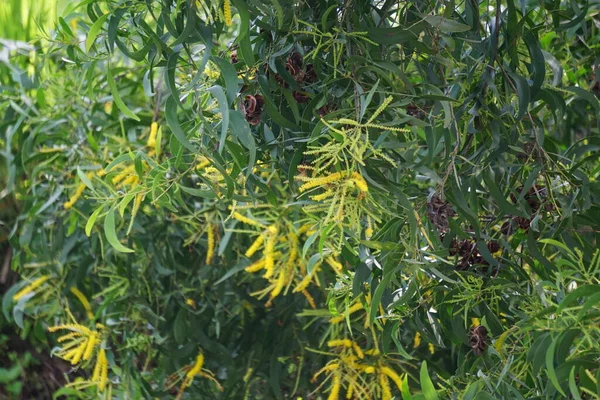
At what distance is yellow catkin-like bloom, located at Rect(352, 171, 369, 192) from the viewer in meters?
0.68

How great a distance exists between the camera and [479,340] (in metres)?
0.86

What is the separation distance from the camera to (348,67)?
79 cm

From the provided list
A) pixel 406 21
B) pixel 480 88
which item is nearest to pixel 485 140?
pixel 480 88

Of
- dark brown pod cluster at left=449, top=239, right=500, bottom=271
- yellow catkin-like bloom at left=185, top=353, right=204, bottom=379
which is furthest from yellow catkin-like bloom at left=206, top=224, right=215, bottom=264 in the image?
dark brown pod cluster at left=449, top=239, right=500, bottom=271

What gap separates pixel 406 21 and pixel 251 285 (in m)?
0.81

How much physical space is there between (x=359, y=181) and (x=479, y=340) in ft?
0.85

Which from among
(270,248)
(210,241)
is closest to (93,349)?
(210,241)

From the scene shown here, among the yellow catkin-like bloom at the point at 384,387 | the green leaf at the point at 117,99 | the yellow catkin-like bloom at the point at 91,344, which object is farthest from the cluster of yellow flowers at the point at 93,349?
the green leaf at the point at 117,99

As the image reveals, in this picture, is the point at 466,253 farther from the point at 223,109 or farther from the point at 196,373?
the point at 196,373

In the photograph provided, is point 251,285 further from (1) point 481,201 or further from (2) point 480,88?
(2) point 480,88

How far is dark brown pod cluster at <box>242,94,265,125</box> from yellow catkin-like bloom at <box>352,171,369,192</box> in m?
0.12

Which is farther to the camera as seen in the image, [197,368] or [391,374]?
[197,368]

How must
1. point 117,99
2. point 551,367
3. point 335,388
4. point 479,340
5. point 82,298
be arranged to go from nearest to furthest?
point 551,367 < point 117,99 < point 479,340 < point 335,388 < point 82,298

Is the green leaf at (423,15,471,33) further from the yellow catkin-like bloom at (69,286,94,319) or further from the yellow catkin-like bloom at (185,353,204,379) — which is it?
the yellow catkin-like bloom at (69,286,94,319)
